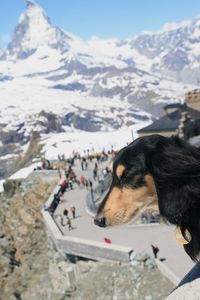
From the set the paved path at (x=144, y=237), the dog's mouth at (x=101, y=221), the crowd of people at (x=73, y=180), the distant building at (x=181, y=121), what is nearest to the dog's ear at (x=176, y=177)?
the dog's mouth at (x=101, y=221)

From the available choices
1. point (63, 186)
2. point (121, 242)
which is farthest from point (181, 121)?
point (121, 242)

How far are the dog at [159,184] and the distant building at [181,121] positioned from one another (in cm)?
3994

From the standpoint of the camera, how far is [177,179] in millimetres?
3920

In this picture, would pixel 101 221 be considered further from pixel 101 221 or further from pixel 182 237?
pixel 182 237

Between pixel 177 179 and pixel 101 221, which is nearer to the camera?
pixel 177 179

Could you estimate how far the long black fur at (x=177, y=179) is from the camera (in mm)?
3891

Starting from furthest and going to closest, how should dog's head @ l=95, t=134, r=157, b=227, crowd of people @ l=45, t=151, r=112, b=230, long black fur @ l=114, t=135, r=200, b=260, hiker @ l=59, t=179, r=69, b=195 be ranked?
1. hiker @ l=59, t=179, r=69, b=195
2. crowd of people @ l=45, t=151, r=112, b=230
3. dog's head @ l=95, t=134, r=157, b=227
4. long black fur @ l=114, t=135, r=200, b=260

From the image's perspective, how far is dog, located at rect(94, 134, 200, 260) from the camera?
3.91 m

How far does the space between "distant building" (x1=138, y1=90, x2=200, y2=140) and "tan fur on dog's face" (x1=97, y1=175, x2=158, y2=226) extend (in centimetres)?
3992

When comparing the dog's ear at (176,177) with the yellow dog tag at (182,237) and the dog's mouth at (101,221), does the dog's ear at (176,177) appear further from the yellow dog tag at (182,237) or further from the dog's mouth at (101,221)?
the dog's mouth at (101,221)

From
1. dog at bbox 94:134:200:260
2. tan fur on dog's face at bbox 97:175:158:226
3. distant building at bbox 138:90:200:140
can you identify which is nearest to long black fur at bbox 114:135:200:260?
dog at bbox 94:134:200:260

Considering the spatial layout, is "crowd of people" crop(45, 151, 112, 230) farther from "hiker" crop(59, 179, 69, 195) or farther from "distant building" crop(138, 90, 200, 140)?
"distant building" crop(138, 90, 200, 140)

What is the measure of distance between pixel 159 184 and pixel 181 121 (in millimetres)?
43742

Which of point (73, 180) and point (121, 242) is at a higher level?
point (121, 242)
